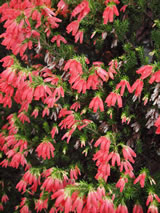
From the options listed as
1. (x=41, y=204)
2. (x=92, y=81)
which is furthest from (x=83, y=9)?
(x=41, y=204)

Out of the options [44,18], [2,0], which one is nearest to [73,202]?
[44,18]

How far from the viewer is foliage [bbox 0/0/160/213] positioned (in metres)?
1.38

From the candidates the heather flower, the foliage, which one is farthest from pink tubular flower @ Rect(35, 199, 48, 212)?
the heather flower

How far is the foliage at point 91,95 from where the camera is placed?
1.38 meters

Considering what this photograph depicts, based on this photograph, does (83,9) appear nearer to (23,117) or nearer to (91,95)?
(91,95)

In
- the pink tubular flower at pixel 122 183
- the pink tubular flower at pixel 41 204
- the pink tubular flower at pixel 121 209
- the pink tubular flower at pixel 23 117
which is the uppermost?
the pink tubular flower at pixel 23 117

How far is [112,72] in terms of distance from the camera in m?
A: 1.53

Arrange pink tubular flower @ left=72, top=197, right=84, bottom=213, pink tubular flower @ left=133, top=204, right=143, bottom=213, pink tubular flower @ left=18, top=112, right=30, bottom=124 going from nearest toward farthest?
pink tubular flower @ left=72, top=197, right=84, bottom=213
pink tubular flower @ left=133, top=204, right=143, bottom=213
pink tubular flower @ left=18, top=112, right=30, bottom=124

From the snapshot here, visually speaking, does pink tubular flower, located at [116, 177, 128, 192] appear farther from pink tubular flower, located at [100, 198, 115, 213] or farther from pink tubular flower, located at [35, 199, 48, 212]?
pink tubular flower, located at [35, 199, 48, 212]

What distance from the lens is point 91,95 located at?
5.60 feet

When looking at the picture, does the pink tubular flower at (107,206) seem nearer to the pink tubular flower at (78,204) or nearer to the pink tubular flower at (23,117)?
the pink tubular flower at (78,204)

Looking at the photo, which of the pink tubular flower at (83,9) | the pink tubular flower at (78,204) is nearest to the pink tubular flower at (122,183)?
the pink tubular flower at (78,204)

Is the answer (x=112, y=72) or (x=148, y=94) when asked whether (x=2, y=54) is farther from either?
(x=148, y=94)

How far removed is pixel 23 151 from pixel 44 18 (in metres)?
0.95
